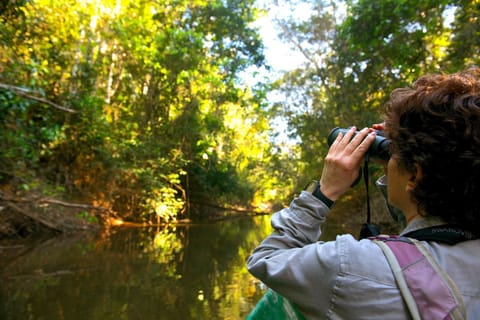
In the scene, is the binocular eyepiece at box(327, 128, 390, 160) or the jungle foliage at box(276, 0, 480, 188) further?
the jungle foliage at box(276, 0, 480, 188)

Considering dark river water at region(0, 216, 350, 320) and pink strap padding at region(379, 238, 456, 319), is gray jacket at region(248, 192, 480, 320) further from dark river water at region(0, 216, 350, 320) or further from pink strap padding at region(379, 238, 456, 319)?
dark river water at region(0, 216, 350, 320)

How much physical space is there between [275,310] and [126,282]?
152 inches

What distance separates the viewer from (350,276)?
69 centimetres

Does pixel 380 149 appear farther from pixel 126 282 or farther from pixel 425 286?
pixel 126 282

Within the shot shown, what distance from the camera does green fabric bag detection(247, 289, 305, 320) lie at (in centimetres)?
84

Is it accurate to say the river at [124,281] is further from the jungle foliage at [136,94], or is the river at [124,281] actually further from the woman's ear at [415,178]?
the woman's ear at [415,178]

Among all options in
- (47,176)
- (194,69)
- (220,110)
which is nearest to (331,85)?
(220,110)

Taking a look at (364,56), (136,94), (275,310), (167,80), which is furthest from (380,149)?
(136,94)

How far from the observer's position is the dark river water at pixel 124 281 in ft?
11.1

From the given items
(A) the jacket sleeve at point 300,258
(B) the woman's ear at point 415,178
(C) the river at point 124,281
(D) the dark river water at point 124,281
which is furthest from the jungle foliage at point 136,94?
(B) the woman's ear at point 415,178

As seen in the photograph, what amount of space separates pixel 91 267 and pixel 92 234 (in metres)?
3.61

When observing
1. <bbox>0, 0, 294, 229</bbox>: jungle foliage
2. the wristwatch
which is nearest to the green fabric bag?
the wristwatch

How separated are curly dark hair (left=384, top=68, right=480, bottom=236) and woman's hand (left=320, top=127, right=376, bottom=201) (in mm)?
83

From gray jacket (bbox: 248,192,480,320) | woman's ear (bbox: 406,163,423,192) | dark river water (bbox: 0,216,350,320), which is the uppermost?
woman's ear (bbox: 406,163,423,192)
